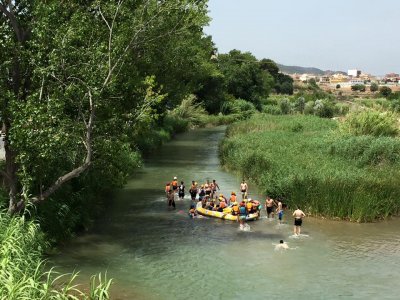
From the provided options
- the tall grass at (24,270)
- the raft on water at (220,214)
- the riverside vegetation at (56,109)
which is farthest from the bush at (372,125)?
the tall grass at (24,270)

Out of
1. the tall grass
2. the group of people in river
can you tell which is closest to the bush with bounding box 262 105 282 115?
the group of people in river

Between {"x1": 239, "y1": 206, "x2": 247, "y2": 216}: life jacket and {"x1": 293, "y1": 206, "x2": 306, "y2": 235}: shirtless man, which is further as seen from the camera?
{"x1": 239, "y1": 206, "x2": 247, "y2": 216}: life jacket

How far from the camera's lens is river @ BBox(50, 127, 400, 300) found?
50.1ft

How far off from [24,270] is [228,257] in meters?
8.03

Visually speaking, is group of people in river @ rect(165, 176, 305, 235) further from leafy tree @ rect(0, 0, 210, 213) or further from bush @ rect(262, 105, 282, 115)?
bush @ rect(262, 105, 282, 115)

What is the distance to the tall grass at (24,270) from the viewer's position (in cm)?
1034

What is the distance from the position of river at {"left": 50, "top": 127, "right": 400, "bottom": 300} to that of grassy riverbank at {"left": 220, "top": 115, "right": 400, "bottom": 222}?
2.96ft

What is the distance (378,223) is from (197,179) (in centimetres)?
1342

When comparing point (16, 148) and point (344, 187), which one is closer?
point (16, 148)

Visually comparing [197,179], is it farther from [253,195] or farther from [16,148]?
[16,148]

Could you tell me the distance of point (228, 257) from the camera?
18.2 m

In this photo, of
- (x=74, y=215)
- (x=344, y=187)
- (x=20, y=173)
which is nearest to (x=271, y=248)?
(x=344, y=187)

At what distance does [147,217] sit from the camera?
77.7 ft

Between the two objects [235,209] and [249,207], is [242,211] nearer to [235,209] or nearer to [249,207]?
[235,209]
